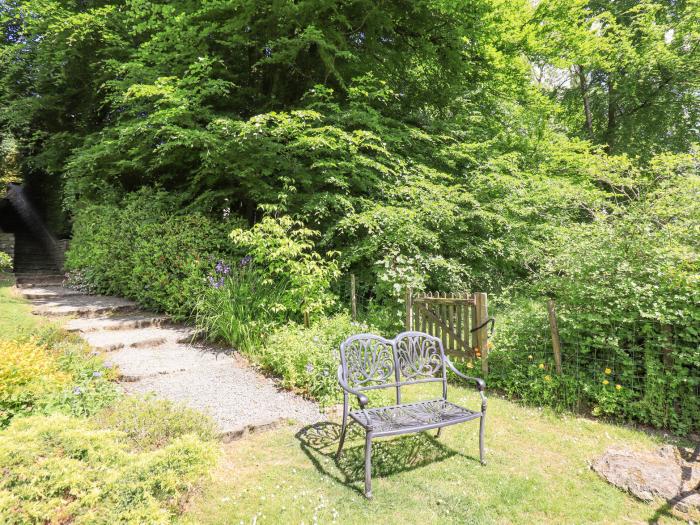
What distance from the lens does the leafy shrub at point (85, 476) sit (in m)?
2.07

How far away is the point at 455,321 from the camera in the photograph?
227 inches

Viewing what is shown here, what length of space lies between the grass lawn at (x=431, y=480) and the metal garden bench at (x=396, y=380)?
0.19 m

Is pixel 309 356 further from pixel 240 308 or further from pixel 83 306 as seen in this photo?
pixel 83 306

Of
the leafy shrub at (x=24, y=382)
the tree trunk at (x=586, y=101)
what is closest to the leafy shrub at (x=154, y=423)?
the leafy shrub at (x=24, y=382)

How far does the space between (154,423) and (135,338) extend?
10.8ft

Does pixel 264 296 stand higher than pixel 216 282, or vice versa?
pixel 216 282

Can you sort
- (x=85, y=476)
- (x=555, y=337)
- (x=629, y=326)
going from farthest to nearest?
(x=555, y=337) → (x=629, y=326) → (x=85, y=476)

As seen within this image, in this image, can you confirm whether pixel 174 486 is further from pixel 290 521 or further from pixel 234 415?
pixel 234 415

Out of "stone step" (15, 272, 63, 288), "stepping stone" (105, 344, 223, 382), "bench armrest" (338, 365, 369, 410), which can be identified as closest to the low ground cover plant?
"stepping stone" (105, 344, 223, 382)

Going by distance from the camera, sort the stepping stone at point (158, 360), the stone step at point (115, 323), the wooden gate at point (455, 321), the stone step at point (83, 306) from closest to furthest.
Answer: the stepping stone at point (158, 360), the wooden gate at point (455, 321), the stone step at point (115, 323), the stone step at point (83, 306)

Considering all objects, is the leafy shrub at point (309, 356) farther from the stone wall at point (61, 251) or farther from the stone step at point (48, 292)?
the stone wall at point (61, 251)

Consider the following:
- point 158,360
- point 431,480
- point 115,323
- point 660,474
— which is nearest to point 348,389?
point 431,480

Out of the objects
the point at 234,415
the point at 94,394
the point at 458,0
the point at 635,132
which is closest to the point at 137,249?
the point at 94,394

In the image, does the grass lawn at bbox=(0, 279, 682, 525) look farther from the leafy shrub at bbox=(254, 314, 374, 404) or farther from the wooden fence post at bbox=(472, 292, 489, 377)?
the wooden fence post at bbox=(472, 292, 489, 377)
